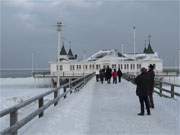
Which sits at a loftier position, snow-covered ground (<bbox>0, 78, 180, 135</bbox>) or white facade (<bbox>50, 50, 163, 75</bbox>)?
white facade (<bbox>50, 50, 163, 75</bbox>)

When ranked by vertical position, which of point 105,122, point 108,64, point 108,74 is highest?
point 108,64

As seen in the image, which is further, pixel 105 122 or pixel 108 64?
pixel 108 64

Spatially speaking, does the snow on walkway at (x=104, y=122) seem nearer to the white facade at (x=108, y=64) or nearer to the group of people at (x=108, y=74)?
the group of people at (x=108, y=74)

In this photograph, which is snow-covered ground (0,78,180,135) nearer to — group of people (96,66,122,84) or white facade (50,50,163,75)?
group of people (96,66,122,84)

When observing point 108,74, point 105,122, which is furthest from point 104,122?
point 108,74

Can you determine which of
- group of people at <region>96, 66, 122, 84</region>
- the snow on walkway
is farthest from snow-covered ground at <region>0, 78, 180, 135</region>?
group of people at <region>96, 66, 122, 84</region>

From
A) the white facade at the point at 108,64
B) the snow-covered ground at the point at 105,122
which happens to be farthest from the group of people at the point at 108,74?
the white facade at the point at 108,64

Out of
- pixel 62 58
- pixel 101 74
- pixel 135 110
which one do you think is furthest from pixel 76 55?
pixel 135 110

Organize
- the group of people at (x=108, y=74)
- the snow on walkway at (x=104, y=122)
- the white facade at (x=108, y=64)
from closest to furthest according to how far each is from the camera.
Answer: the snow on walkway at (x=104, y=122), the group of people at (x=108, y=74), the white facade at (x=108, y=64)

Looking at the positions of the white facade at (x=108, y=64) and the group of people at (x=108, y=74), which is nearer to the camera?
the group of people at (x=108, y=74)

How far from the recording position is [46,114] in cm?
1617

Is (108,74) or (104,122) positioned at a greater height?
(108,74)

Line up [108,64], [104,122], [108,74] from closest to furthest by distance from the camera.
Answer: [104,122] → [108,74] → [108,64]

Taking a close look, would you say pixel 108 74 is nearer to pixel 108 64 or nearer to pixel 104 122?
pixel 104 122
